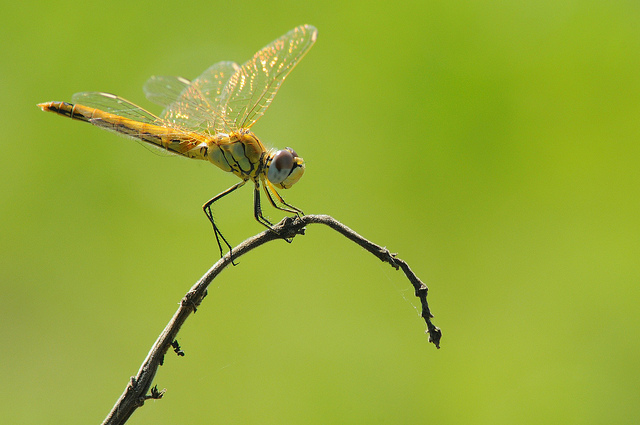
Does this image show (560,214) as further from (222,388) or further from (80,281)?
(80,281)

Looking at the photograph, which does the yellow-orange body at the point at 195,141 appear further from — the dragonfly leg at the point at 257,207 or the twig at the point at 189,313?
the twig at the point at 189,313

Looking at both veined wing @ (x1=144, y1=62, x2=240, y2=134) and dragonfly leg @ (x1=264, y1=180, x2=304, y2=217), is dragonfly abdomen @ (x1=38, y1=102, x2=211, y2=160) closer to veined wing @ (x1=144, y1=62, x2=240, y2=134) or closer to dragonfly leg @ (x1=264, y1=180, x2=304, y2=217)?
veined wing @ (x1=144, y1=62, x2=240, y2=134)

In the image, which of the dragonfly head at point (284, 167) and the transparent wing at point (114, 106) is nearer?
the dragonfly head at point (284, 167)

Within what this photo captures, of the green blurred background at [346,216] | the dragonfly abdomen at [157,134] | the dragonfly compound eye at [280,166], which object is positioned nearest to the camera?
the dragonfly compound eye at [280,166]

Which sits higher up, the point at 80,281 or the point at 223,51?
the point at 223,51

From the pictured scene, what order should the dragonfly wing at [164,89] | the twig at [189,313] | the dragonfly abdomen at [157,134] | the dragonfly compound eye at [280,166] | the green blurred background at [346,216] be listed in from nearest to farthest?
the twig at [189,313] < the dragonfly compound eye at [280,166] < the dragonfly abdomen at [157,134] < the dragonfly wing at [164,89] < the green blurred background at [346,216]

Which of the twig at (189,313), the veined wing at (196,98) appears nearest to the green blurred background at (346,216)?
the veined wing at (196,98)

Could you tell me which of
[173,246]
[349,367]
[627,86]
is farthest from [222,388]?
[627,86]
